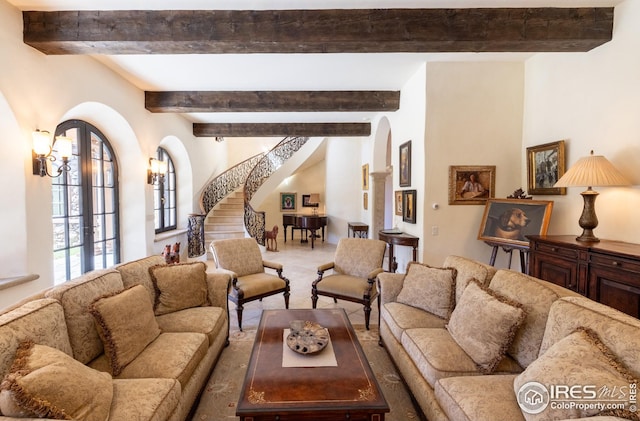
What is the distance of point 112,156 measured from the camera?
199 inches

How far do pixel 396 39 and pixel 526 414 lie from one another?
3.01 metres

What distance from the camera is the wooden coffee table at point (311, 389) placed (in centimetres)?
164

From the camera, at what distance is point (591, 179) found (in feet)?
9.44

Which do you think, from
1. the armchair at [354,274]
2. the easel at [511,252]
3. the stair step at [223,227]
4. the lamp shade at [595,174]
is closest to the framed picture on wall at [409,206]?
the armchair at [354,274]

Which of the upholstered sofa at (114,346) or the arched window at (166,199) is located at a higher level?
the arched window at (166,199)

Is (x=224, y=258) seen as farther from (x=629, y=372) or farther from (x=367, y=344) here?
(x=629, y=372)

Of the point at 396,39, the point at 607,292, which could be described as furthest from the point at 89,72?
the point at 607,292

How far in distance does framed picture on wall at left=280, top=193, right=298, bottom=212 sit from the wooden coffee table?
8.79m

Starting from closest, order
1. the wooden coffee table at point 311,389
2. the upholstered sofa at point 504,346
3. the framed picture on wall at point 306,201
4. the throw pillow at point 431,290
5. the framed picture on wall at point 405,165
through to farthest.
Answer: the upholstered sofa at point 504,346 < the wooden coffee table at point 311,389 < the throw pillow at point 431,290 < the framed picture on wall at point 405,165 < the framed picture on wall at point 306,201

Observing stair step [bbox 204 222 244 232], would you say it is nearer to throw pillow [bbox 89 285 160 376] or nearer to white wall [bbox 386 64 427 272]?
white wall [bbox 386 64 427 272]

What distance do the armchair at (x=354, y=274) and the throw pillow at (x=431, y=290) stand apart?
61 cm

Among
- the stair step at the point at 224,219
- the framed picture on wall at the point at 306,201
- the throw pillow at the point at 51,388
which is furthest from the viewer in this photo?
the framed picture on wall at the point at 306,201

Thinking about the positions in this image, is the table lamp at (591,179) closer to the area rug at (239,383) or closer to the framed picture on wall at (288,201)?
the area rug at (239,383)

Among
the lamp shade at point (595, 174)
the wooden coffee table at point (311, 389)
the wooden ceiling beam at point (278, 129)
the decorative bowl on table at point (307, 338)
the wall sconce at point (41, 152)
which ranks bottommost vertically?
the wooden coffee table at point (311, 389)
